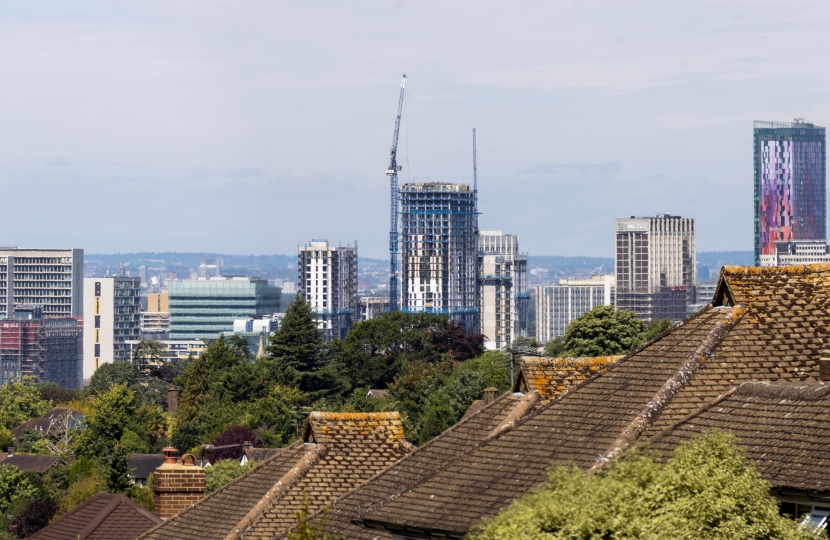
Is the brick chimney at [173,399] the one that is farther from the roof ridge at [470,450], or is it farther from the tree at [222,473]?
the roof ridge at [470,450]

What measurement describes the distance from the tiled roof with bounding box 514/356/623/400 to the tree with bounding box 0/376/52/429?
523 ft

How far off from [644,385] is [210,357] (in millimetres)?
142543

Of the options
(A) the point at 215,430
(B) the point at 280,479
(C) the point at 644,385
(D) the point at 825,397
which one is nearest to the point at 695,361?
(C) the point at 644,385

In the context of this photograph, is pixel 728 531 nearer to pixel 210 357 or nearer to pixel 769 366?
pixel 769 366

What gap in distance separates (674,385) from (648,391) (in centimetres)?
26

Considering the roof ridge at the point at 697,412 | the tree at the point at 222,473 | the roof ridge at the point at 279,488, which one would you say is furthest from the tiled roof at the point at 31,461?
the roof ridge at the point at 697,412

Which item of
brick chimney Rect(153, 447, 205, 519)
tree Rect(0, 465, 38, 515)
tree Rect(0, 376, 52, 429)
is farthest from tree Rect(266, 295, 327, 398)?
brick chimney Rect(153, 447, 205, 519)

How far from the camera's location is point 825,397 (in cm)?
1162

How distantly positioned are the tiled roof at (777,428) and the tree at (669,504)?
0.45 metres

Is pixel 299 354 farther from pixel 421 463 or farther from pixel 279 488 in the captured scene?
pixel 421 463

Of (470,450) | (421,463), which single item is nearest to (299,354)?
(421,463)

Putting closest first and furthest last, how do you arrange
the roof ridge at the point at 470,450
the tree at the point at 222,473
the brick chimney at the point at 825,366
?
1. the brick chimney at the point at 825,366
2. the roof ridge at the point at 470,450
3. the tree at the point at 222,473

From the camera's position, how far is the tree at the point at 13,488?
103625mm

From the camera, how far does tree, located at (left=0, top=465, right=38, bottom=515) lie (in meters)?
104
